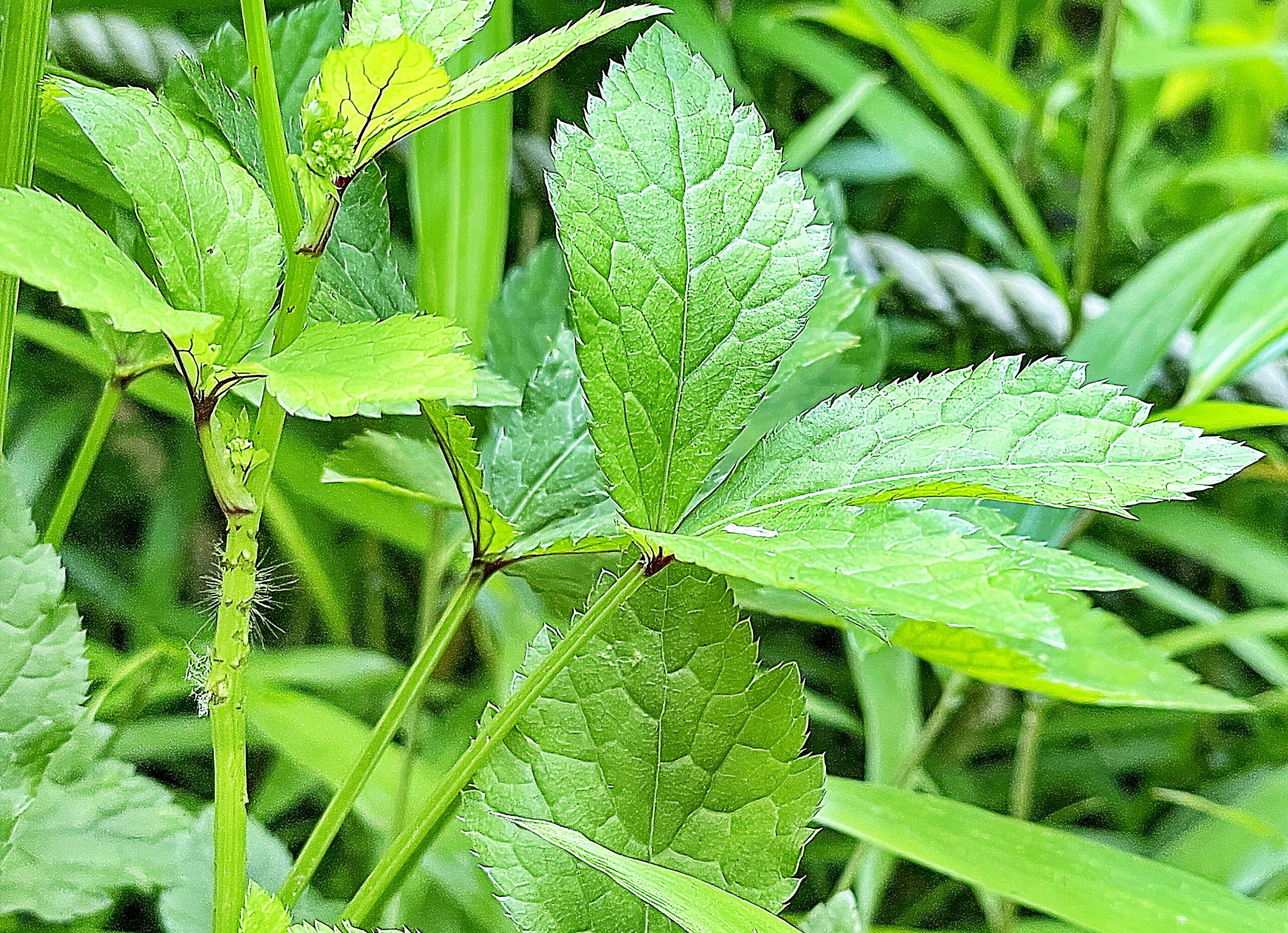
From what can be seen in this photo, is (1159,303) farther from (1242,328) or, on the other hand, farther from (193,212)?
(193,212)

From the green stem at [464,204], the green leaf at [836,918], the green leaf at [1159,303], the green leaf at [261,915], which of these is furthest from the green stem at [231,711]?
the green leaf at [1159,303]

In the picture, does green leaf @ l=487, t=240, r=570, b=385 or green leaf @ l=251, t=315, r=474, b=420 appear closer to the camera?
green leaf @ l=251, t=315, r=474, b=420

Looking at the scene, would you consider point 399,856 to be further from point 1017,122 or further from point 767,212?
point 1017,122

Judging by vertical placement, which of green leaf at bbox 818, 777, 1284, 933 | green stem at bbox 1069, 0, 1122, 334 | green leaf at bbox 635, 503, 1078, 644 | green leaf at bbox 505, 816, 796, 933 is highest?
green stem at bbox 1069, 0, 1122, 334

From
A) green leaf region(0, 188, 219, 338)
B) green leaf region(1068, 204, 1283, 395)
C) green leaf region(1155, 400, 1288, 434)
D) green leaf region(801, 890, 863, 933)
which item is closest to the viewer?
green leaf region(0, 188, 219, 338)

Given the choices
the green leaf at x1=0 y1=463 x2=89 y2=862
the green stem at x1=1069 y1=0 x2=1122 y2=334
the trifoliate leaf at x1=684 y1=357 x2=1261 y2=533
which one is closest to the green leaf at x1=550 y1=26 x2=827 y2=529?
the trifoliate leaf at x1=684 y1=357 x2=1261 y2=533

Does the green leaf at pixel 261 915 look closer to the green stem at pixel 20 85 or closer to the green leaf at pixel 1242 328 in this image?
the green stem at pixel 20 85

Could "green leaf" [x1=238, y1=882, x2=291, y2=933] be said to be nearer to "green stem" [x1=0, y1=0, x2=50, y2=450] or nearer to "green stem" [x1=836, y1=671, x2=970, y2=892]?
"green stem" [x1=0, y1=0, x2=50, y2=450]
